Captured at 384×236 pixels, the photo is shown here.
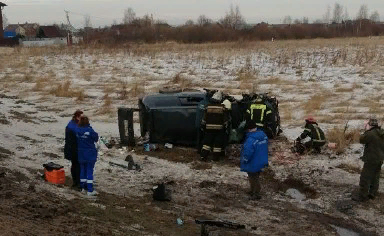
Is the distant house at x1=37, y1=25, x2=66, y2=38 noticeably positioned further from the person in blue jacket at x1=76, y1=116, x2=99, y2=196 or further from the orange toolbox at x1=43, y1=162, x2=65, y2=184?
the person in blue jacket at x1=76, y1=116, x2=99, y2=196

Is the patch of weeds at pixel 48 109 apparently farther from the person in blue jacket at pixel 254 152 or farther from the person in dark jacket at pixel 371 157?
the person in dark jacket at pixel 371 157

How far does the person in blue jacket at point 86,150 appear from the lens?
7.52 meters

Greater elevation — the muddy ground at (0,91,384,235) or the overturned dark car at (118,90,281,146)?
the overturned dark car at (118,90,281,146)

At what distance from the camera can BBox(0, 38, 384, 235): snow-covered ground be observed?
26.6 ft

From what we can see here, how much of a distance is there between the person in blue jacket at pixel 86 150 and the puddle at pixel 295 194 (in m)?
3.55

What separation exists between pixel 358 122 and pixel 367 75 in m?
9.20

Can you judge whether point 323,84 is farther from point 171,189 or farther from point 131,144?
point 171,189

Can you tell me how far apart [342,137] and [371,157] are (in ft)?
10.5

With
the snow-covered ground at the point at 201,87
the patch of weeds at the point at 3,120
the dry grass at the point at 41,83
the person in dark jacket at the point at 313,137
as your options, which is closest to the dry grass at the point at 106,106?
the snow-covered ground at the point at 201,87

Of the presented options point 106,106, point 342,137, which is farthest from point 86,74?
point 342,137

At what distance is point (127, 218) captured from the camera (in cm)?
641

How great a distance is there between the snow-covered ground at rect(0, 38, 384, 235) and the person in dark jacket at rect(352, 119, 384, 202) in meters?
0.32

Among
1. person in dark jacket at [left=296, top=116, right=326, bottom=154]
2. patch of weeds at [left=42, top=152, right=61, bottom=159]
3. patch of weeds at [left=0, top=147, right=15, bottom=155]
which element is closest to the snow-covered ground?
patch of weeds at [left=42, top=152, right=61, bottom=159]

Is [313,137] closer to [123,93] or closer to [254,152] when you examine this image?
[254,152]
